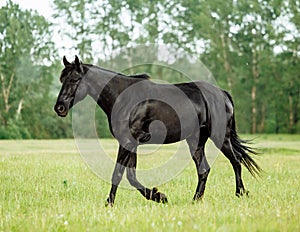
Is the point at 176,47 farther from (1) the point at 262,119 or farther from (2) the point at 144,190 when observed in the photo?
(2) the point at 144,190

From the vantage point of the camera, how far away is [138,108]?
698cm

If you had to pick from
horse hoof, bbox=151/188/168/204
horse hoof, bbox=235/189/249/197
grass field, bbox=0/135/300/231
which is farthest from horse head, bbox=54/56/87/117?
horse hoof, bbox=235/189/249/197

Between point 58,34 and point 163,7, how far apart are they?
344 inches

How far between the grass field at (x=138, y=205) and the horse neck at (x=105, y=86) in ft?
4.89

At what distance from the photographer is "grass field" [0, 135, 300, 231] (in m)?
5.14

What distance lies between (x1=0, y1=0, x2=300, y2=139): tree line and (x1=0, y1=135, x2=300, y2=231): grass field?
2250 centimetres

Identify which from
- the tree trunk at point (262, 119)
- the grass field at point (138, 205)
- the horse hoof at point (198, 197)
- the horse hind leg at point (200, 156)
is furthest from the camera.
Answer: the tree trunk at point (262, 119)

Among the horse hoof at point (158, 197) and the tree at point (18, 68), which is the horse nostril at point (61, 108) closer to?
the horse hoof at point (158, 197)

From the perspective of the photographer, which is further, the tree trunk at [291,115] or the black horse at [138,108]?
the tree trunk at [291,115]

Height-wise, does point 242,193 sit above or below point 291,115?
below

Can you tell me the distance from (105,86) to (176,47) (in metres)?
28.8

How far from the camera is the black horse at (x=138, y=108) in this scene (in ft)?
22.4

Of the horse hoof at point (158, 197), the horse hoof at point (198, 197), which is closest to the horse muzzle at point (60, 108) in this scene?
the horse hoof at point (158, 197)

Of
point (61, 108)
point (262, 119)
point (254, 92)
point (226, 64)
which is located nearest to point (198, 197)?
point (61, 108)
